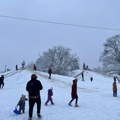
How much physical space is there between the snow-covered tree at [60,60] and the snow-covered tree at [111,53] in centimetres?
1101

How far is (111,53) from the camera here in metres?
103

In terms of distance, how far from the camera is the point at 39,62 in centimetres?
12256

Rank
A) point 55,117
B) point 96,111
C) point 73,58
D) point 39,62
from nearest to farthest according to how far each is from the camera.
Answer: point 55,117, point 96,111, point 73,58, point 39,62

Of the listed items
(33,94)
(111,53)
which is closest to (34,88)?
(33,94)

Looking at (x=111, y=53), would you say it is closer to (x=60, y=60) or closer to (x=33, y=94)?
(x=60, y=60)

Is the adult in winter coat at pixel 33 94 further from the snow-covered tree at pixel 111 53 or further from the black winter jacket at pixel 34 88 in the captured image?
the snow-covered tree at pixel 111 53

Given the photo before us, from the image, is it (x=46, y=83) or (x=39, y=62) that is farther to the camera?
(x=39, y=62)

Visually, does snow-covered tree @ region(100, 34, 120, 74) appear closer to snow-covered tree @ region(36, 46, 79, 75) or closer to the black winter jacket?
snow-covered tree @ region(36, 46, 79, 75)

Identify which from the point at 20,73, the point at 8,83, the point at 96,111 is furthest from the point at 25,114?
the point at 20,73

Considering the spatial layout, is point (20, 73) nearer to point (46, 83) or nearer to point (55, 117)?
point (46, 83)

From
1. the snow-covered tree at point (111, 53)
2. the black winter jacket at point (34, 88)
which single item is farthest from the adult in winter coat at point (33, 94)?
the snow-covered tree at point (111, 53)

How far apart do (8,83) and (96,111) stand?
1306 inches

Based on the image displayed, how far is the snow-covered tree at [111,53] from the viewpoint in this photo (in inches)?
4038

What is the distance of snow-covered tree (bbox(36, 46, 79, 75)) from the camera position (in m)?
110
